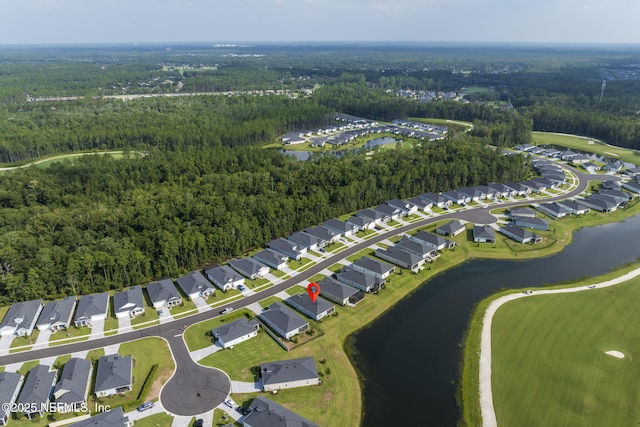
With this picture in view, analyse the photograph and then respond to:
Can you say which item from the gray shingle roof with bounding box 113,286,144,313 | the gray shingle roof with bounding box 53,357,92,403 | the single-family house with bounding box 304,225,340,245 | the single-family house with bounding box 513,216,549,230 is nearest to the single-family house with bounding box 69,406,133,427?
the gray shingle roof with bounding box 53,357,92,403

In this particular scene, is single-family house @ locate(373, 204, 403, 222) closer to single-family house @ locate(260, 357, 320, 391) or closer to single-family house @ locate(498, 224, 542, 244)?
single-family house @ locate(498, 224, 542, 244)

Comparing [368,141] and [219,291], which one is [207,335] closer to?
[219,291]

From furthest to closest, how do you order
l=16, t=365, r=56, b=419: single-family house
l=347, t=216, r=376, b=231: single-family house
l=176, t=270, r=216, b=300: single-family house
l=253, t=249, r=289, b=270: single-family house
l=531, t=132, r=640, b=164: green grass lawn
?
1. l=531, t=132, r=640, b=164: green grass lawn
2. l=347, t=216, r=376, b=231: single-family house
3. l=253, t=249, r=289, b=270: single-family house
4. l=176, t=270, r=216, b=300: single-family house
5. l=16, t=365, r=56, b=419: single-family house

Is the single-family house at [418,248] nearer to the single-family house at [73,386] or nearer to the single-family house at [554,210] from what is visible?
the single-family house at [554,210]

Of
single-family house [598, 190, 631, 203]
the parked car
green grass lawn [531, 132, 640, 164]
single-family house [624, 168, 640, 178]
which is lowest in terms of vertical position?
the parked car

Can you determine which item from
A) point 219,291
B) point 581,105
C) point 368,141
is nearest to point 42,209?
point 219,291

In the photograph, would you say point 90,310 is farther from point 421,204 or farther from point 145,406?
point 421,204
